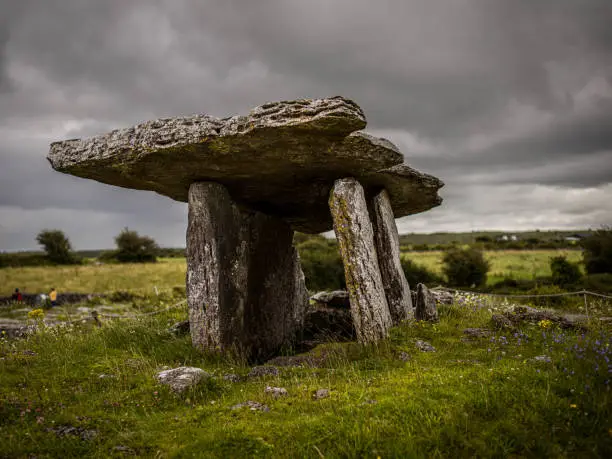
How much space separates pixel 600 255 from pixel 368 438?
20.0 metres

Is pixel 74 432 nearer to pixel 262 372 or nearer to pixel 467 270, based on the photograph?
pixel 262 372

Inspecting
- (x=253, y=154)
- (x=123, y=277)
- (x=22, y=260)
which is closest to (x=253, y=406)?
(x=253, y=154)

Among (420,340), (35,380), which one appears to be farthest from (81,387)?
(420,340)

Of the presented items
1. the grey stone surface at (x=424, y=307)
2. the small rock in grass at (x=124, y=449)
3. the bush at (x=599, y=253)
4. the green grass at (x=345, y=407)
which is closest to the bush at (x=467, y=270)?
the bush at (x=599, y=253)

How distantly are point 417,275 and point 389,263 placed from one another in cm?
1081

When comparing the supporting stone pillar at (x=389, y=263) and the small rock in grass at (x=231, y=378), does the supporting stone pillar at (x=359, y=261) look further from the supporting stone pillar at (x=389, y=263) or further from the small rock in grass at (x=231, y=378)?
the small rock in grass at (x=231, y=378)

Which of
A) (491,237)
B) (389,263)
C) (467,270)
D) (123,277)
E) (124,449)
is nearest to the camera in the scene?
(124,449)

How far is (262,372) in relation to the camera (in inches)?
268

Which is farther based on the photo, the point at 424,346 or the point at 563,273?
the point at 563,273

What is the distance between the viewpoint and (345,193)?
8461 mm

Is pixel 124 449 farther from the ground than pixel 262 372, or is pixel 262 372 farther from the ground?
pixel 124 449

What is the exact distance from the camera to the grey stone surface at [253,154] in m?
6.78

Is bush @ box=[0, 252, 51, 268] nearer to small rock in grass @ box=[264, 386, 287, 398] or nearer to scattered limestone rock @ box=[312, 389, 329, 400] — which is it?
small rock in grass @ box=[264, 386, 287, 398]

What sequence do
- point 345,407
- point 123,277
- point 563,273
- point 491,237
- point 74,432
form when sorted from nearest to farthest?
point 74,432 < point 345,407 < point 563,273 < point 123,277 < point 491,237
